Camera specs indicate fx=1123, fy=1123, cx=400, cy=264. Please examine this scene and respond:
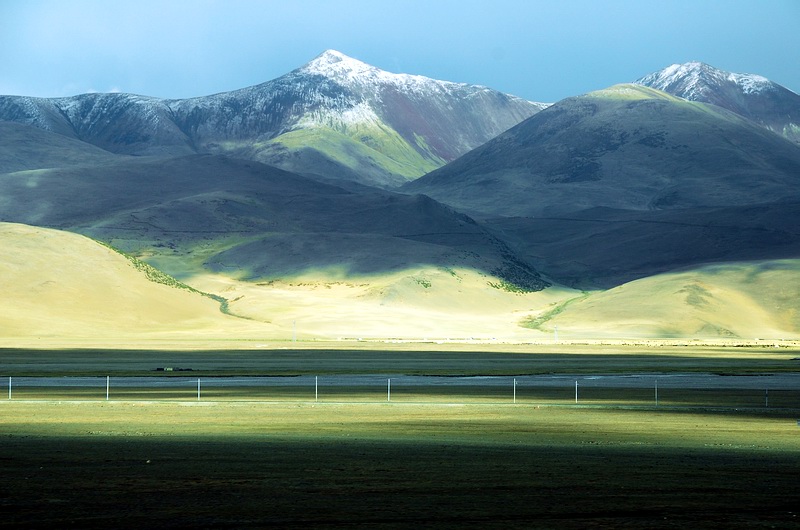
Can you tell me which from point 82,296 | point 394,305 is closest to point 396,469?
point 82,296

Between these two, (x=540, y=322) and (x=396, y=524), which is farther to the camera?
(x=540, y=322)

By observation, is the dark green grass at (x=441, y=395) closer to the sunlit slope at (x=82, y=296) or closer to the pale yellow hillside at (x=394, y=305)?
the sunlit slope at (x=82, y=296)

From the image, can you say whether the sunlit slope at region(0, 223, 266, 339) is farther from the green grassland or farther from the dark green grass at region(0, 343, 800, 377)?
the green grassland

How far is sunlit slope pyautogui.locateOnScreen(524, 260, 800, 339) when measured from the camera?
141 metres

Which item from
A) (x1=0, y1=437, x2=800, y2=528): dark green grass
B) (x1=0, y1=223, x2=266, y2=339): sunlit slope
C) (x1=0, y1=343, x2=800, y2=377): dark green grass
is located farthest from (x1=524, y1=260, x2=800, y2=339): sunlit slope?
(x1=0, y1=437, x2=800, y2=528): dark green grass

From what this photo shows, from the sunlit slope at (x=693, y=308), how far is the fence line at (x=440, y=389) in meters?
69.7

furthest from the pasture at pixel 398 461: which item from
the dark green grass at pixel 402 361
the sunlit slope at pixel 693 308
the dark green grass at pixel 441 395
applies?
the sunlit slope at pixel 693 308

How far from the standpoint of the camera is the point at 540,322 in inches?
6078

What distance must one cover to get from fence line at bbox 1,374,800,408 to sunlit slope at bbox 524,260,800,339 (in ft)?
229

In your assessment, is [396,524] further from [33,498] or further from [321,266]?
[321,266]

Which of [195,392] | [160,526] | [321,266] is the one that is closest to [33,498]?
[160,526]

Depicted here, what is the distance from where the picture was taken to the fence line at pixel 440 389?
5003 centimetres

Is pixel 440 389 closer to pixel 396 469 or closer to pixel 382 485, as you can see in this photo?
pixel 396 469

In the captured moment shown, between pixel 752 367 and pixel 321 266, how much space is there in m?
120
